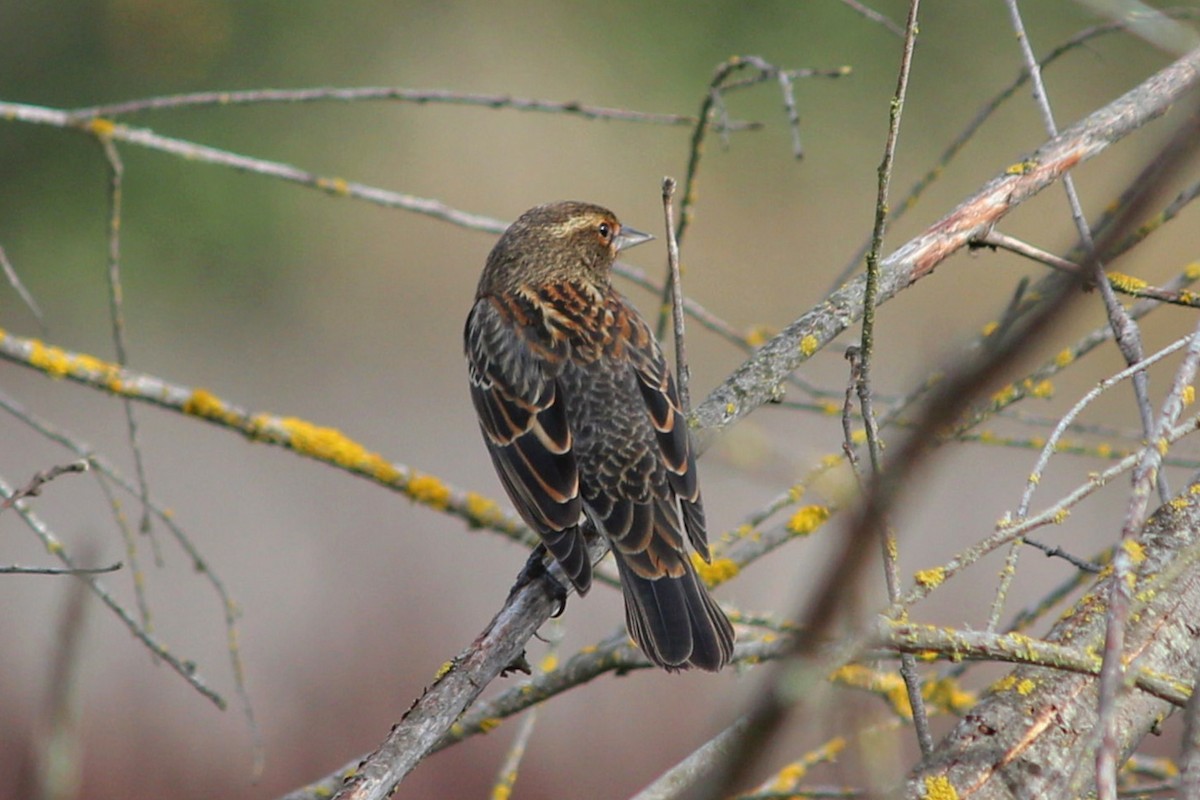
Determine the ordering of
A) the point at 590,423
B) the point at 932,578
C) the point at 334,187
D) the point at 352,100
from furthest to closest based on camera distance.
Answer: the point at 590,423 < the point at 334,187 < the point at 352,100 < the point at 932,578

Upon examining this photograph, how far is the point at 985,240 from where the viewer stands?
9.99 feet

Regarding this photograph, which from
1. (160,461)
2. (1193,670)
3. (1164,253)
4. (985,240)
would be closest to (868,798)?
(1193,670)

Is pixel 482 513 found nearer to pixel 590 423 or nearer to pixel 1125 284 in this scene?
pixel 590 423

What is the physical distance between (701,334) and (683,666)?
975cm

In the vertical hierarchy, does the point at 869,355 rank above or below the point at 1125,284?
below

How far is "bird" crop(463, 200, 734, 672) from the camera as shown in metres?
3.43

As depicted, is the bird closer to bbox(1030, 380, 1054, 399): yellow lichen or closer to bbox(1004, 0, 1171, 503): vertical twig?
bbox(1030, 380, 1054, 399): yellow lichen

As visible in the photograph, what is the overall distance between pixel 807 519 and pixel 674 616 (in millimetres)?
448

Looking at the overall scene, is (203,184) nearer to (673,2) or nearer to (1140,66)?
(673,2)

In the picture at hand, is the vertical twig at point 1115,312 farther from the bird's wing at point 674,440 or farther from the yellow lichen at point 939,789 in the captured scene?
the bird's wing at point 674,440

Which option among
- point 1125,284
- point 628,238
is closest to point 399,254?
point 628,238

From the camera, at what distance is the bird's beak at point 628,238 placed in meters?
4.93

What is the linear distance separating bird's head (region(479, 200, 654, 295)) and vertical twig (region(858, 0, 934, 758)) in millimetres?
2401

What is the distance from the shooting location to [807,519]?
11.3 feet
